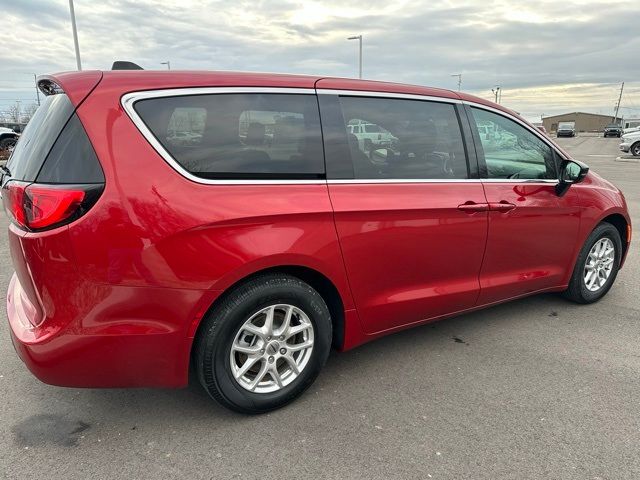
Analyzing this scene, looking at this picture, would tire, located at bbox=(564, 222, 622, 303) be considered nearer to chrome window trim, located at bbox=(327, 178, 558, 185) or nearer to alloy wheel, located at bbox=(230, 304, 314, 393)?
chrome window trim, located at bbox=(327, 178, 558, 185)

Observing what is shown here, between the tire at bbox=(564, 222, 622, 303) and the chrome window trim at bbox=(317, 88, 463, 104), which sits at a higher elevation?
the chrome window trim at bbox=(317, 88, 463, 104)

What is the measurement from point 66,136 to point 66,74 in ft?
1.20

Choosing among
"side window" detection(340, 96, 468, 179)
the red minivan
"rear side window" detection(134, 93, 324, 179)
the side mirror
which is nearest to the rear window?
the red minivan

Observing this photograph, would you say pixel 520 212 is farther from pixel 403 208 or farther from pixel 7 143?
pixel 7 143

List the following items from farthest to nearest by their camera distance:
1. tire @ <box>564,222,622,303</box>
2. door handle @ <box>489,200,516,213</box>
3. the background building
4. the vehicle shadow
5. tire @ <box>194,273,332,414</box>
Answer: the background building < tire @ <box>564,222,622,303</box> < door handle @ <box>489,200,516,213</box> < the vehicle shadow < tire @ <box>194,273,332,414</box>

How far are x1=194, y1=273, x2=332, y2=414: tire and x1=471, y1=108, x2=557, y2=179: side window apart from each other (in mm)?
1627

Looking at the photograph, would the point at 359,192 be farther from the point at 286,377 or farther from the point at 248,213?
the point at 286,377

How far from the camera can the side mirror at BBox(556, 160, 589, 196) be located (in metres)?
3.72

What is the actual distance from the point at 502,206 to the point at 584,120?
5623 inches

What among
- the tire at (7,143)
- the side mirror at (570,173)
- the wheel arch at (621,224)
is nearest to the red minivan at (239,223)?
the side mirror at (570,173)

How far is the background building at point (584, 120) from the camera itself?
393 ft

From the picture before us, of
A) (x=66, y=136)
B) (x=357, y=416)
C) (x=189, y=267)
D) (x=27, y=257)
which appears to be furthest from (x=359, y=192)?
(x=27, y=257)

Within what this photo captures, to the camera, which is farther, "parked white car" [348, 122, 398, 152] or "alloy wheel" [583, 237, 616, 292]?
"alloy wheel" [583, 237, 616, 292]

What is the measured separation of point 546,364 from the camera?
323 cm
